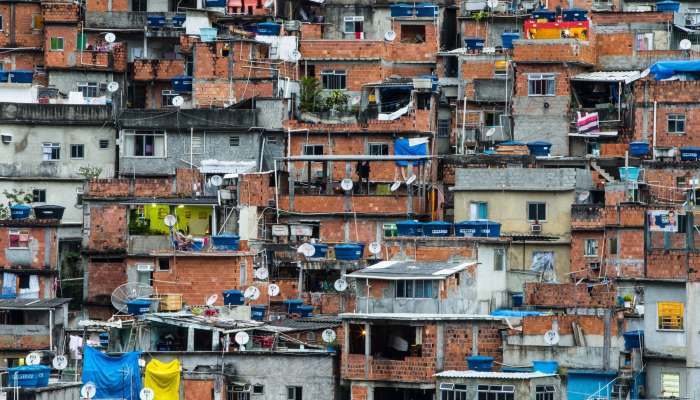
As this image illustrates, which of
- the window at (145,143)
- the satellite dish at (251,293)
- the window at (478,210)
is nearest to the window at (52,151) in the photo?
the window at (145,143)

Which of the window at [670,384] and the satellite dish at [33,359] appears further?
the satellite dish at [33,359]

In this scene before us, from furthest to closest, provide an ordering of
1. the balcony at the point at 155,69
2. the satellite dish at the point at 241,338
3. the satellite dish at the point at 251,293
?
the balcony at the point at 155,69
the satellite dish at the point at 251,293
the satellite dish at the point at 241,338

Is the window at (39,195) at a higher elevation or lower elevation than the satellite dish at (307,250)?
higher

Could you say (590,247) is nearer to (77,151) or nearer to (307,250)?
(307,250)

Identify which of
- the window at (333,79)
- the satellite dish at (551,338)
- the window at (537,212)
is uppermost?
the window at (333,79)

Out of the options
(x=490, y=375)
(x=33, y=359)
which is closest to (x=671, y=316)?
(x=490, y=375)

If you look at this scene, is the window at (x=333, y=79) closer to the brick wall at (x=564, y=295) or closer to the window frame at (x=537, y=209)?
the window frame at (x=537, y=209)

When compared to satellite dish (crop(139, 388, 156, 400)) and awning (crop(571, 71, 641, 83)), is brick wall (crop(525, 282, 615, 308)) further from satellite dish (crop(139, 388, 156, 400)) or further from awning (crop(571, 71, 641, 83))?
awning (crop(571, 71, 641, 83))
